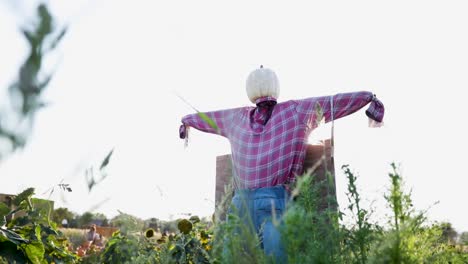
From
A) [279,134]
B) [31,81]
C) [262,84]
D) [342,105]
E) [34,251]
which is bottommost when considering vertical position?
[34,251]

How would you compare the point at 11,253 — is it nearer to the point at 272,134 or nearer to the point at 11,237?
the point at 11,237

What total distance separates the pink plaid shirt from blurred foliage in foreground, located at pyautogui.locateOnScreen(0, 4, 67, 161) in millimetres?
2208

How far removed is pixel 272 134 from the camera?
2.71 m

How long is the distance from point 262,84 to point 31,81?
2.64 m

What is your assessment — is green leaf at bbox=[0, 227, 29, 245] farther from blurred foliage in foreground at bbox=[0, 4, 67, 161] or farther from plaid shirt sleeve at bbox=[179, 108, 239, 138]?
plaid shirt sleeve at bbox=[179, 108, 239, 138]

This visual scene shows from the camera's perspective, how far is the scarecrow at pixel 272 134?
2.48 m

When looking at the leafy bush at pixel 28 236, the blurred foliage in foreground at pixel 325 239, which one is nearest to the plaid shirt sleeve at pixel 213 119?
the leafy bush at pixel 28 236

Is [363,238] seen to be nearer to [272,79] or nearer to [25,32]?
[25,32]

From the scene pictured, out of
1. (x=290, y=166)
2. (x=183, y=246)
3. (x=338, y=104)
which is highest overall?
(x=338, y=104)

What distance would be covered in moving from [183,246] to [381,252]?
1433mm

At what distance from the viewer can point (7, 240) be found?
989 millimetres

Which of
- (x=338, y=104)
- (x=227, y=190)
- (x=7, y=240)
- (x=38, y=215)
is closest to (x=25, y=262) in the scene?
(x=7, y=240)

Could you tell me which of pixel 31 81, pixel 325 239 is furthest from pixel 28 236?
pixel 31 81

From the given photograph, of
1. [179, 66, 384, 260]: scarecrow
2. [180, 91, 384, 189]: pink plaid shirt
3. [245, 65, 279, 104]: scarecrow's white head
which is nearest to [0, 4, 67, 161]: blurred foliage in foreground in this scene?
[179, 66, 384, 260]: scarecrow
